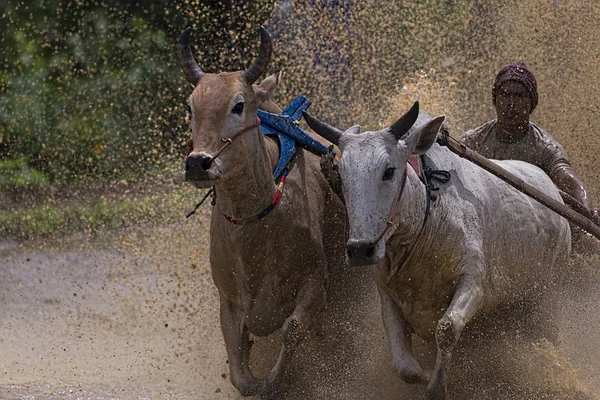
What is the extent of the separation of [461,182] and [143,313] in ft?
10.9

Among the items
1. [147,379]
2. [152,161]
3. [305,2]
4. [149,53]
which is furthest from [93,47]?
[147,379]

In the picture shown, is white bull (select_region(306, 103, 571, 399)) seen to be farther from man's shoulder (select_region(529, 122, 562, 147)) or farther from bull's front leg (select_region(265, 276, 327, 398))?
man's shoulder (select_region(529, 122, 562, 147))

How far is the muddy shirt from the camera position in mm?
6199

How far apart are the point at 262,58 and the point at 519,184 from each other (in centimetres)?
131

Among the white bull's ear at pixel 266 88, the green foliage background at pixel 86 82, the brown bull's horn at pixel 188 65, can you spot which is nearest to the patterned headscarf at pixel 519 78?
the white bull's ear at pixel 266 88

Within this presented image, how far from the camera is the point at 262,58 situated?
512 centimetres

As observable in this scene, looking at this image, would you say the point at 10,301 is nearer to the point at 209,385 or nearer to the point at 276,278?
the point at 209,385

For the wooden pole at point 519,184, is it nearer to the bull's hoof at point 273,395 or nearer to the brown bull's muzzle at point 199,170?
the brown bull's muzzle at point 199,170

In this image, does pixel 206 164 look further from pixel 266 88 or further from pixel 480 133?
pixel 480 133

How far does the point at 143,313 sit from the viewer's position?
306 inches

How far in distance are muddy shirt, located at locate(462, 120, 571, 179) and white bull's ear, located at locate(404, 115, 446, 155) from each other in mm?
1647

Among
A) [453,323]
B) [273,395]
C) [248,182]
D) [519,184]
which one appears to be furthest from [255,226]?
[519,184]

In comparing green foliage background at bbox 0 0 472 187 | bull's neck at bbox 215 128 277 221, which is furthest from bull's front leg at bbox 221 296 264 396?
green foliage background at bbox 0 0 472 187

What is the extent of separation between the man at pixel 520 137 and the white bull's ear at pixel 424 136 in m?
1.49
